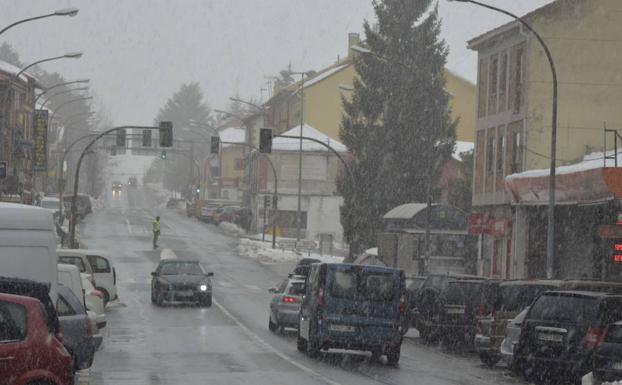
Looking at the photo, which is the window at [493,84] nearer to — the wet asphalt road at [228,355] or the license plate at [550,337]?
the wet asphalt road at [228,355]

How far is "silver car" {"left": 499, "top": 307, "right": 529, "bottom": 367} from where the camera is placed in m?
21.4

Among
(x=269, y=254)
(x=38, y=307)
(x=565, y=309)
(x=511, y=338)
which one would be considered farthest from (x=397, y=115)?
(x=38, y=307)

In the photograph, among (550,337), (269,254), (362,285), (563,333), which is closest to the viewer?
(563,333)

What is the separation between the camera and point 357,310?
24453 millimetres

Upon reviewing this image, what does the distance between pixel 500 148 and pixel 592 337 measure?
3372 cm

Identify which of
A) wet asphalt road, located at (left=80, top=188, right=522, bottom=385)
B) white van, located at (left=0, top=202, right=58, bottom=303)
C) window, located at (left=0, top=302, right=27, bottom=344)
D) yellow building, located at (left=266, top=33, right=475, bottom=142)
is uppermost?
yellow building, located at (left=266, top=33, right=475, bottom=142)

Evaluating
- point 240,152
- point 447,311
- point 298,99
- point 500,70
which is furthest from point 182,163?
point 447,311

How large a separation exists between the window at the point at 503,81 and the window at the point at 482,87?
2.04 m

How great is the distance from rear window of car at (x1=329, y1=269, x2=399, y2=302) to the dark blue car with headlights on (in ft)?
53.5

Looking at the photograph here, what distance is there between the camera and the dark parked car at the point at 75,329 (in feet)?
56.6

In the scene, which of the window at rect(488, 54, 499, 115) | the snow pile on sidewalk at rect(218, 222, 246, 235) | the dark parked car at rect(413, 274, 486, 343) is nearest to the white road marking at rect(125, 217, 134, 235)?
the snow pile on sidewalk at rect(218, 222, 246, 235)

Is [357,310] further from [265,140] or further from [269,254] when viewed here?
[269,254]

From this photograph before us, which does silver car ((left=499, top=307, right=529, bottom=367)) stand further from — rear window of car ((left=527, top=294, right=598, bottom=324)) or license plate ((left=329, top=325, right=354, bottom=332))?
license plate ((left=329, top=325, right=354, bottom=332))

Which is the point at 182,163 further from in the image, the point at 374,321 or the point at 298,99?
the point at 374,321
